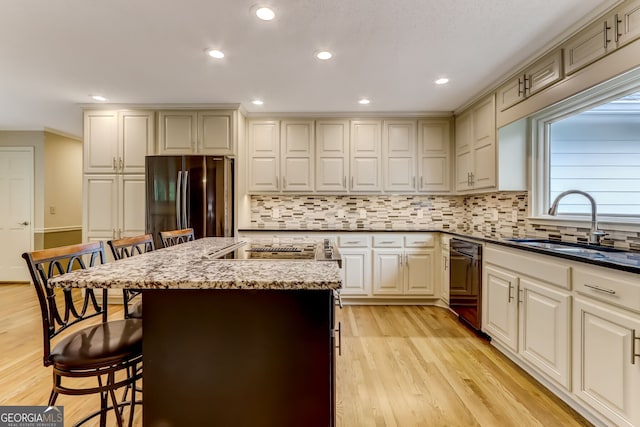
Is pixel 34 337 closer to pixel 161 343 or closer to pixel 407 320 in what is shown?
pixel 161 343

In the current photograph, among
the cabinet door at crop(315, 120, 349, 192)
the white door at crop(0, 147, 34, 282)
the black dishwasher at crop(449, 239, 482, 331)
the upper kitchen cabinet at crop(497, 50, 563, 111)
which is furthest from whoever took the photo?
the white door at crop(0, 147, 34, 282)

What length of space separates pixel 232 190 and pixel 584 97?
3.37 m

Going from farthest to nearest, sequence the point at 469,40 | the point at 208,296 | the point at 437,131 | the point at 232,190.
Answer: the point at 437,131 → the point at 232,190 → the point at 469,40 → the point at 208,296

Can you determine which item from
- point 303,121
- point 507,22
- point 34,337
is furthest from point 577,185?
point 34,337

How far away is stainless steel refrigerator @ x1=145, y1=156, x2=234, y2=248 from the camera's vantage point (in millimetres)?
3508

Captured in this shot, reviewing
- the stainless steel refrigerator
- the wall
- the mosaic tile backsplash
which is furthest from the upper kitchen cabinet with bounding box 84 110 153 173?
the wall

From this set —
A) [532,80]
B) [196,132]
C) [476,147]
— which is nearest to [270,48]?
[196,132]

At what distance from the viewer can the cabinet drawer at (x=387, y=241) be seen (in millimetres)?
3740

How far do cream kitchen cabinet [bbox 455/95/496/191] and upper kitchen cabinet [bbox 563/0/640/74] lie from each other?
1012mm

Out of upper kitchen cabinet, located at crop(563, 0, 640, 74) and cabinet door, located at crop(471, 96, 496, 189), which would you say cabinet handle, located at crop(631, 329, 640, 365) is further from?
cabinet door, located at crop(471, 96, 496, 189)

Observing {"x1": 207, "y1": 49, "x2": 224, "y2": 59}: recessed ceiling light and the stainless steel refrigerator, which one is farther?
the stainless steel refrigerator

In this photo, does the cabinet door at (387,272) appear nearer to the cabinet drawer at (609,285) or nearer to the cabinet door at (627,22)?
the cabinet drawer at (609,285)

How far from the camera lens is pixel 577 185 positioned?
2.64 metres

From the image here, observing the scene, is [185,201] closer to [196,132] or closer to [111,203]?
[196,132]
